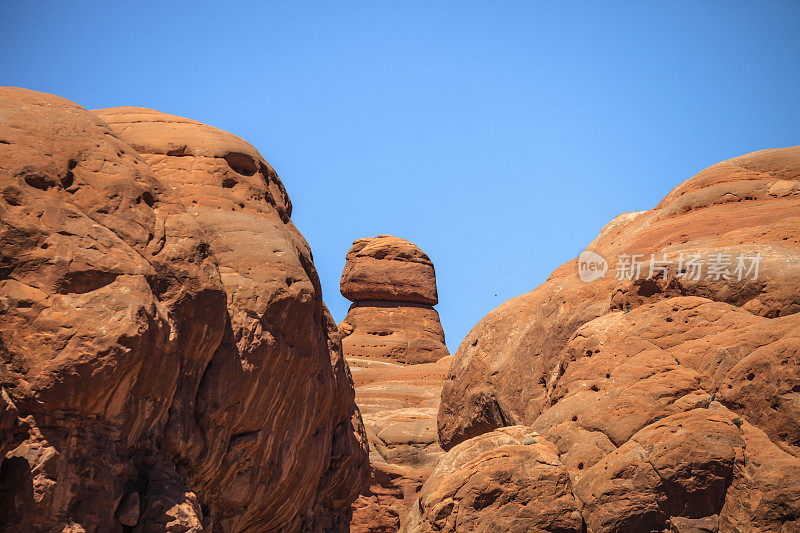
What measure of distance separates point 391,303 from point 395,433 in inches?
709

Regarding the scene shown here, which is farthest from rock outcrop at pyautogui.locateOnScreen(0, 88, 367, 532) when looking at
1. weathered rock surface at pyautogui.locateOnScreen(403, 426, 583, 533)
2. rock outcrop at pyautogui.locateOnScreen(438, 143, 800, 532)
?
rock outcrop at pyautogui.locateOnScreen(438, 143, 800, 532)

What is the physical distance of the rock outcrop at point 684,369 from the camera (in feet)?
36.7

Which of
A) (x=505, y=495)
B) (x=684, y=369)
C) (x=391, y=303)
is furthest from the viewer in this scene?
(x=391, y=303)

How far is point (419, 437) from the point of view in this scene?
98.7ft

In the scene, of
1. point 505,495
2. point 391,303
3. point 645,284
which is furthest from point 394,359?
point 505,495

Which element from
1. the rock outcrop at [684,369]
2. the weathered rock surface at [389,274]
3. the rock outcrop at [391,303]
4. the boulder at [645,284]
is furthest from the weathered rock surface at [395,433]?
the rock outcrop at [684,369]

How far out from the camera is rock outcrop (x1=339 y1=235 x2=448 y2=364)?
147 feet

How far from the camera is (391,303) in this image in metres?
48.1

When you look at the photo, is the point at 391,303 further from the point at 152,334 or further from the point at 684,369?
the point at 152,334

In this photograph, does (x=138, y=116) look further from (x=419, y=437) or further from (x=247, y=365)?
(x=419, y=437)

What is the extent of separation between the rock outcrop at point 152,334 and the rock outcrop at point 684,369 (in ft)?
10.4

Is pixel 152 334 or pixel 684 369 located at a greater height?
pixel 152 334

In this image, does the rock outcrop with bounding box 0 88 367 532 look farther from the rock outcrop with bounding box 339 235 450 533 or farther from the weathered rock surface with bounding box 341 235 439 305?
the weathered rock surface with bounding box 341 235 439 305

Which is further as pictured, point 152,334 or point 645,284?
point 645,284
